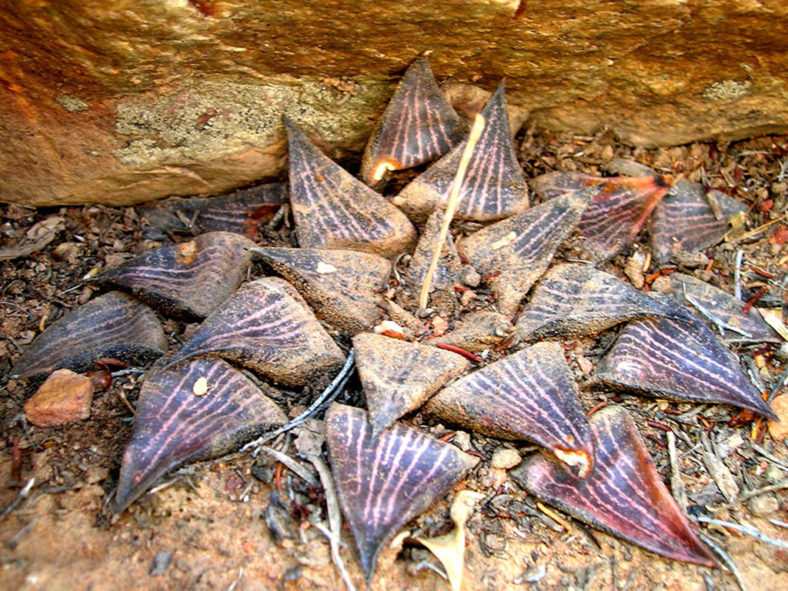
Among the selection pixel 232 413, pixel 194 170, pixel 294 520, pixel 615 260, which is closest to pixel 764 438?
pixel 615 260

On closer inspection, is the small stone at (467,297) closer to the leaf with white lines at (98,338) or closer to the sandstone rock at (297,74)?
the sandstone rock at (297,74)

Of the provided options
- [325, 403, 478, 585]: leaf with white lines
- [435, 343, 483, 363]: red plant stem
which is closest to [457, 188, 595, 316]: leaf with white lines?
[435, 343, 483, 363]: red plant stem

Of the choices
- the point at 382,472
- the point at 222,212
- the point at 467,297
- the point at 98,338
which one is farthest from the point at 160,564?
the point at 222,212

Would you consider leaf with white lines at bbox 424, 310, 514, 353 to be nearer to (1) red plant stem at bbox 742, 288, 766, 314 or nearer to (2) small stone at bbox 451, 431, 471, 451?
(2) small stone at bbox 451, 431, 471, 451

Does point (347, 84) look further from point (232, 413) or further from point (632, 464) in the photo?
point (632, 464)

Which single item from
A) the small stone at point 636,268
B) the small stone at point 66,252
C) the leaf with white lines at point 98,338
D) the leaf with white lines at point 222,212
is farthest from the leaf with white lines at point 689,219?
the small stone at point 66,252

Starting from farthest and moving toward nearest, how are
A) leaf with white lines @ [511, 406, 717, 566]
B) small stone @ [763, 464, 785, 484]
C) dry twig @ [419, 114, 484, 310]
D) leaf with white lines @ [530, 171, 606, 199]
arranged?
leaf with white lines @ [530, 171, 606, 199]
small stone @ [763, 464, 785, 484]
leaf with white lines @ [511, 406, 717, 566]
dry twig @ [419, 114, 484, 310]

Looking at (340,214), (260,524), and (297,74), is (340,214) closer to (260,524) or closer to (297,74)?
(297,74)
